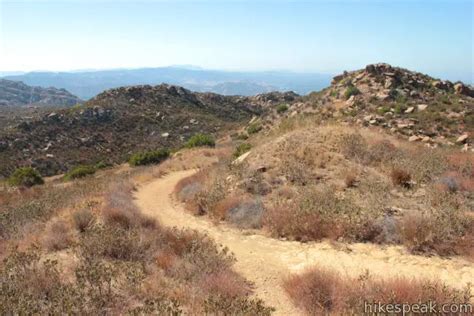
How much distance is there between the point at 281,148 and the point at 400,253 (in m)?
8.41

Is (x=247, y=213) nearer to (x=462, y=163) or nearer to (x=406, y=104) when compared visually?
(x=462, y=163)

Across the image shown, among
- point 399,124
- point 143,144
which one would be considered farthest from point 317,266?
point 143,144

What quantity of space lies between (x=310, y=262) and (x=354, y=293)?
2.25 meters

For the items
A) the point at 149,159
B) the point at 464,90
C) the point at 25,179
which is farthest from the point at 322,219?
the point at 464,90

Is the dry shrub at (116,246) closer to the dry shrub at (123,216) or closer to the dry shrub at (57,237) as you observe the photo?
the dry shrub at (57,237)

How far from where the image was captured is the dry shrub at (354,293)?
19.8ft

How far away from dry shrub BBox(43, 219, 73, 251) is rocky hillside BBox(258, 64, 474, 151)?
1688 centimetres

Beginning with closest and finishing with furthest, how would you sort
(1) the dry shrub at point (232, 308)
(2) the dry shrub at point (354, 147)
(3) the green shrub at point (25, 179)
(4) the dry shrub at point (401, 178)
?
(1) the dry shrub at point (232, 308)
(4) the dry shrub at point (401, 178)
(2) the dry shrub at point (354, 147)
(3) the green shrub at point (25, 179)

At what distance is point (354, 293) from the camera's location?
6395mm

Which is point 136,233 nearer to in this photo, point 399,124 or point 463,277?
point 463,277

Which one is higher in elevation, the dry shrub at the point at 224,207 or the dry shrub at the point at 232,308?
the dry shrub at the point at 232,308

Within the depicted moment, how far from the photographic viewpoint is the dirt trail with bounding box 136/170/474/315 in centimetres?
754

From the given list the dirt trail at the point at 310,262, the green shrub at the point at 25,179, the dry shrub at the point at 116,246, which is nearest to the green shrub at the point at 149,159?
the green shrub at the point at 25,179

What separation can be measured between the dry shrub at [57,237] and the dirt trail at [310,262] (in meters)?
3.67
